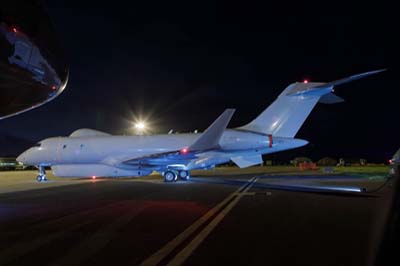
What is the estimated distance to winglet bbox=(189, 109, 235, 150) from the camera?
27056 mm

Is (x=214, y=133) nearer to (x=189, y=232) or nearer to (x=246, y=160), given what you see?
(x=246, y=160)

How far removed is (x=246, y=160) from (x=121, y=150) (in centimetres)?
912

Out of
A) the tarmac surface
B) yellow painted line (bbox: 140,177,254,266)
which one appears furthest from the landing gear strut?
yellow painted line (bbox: 140,177,254,266)

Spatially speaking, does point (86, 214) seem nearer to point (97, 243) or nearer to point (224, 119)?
point (97, 243)

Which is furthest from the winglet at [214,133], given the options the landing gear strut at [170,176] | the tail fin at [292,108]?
the tail fin at [292,108]

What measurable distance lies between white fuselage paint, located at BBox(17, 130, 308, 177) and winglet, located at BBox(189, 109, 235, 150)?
1.24 meters

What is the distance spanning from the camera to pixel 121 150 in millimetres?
32719

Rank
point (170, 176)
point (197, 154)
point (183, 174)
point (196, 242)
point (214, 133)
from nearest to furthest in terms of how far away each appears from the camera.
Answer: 1. point (196, 242)
2. point (214, 133)
3. point (197, 154)
4. point (170, 176)
5. point (183, 174)

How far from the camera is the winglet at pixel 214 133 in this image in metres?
27.1

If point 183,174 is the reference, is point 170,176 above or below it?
below

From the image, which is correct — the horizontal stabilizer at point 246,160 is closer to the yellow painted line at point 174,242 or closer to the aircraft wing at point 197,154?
the aircraft wing at point 197,154

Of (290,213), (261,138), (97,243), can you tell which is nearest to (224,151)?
(261,138)

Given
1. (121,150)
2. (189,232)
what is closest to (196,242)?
(189,232)

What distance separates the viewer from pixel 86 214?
1333cm
